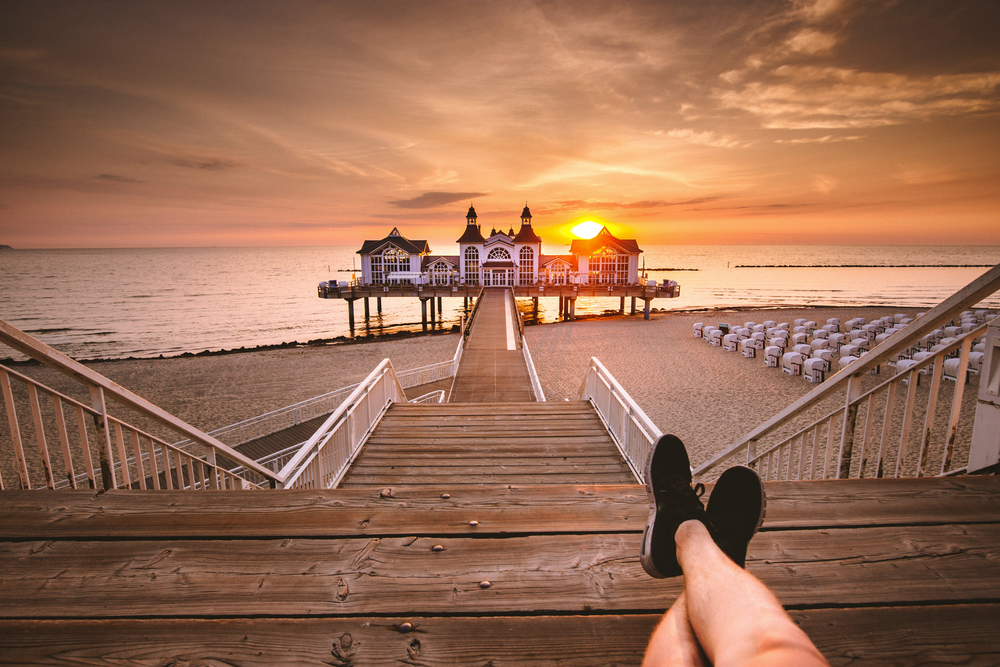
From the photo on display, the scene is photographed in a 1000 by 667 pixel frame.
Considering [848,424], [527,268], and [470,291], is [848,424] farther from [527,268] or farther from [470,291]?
[527,268]

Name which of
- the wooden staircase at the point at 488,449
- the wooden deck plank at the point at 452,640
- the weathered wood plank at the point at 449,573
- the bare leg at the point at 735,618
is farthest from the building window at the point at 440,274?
the bare leg at the point at 735,618

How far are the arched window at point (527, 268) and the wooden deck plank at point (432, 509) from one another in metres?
44.4

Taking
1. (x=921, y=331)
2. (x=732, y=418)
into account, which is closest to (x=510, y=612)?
(x=921, y=331)

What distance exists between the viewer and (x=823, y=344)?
23859 millimetres

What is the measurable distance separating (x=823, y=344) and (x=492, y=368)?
20023 mm

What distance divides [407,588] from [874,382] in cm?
2257

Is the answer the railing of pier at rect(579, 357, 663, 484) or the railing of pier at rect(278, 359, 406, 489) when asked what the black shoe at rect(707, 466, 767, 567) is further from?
the railing of pier at rect(278, 359, 406, 489)

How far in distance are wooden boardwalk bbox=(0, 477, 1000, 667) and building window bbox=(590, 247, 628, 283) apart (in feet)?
146

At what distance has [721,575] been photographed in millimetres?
1498

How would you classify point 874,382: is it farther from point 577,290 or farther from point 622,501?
point 577,290

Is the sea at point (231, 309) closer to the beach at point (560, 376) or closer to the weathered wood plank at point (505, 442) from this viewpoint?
the beach at point (560, 376)

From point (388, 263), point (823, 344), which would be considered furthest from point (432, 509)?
point (388, 263)

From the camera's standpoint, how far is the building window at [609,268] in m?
45.8

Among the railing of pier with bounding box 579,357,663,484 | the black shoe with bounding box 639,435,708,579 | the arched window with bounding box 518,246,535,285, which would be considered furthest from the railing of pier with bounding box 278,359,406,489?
the arched window with bounding box 518,246,535,285
